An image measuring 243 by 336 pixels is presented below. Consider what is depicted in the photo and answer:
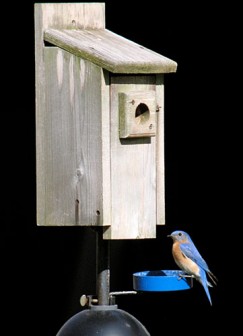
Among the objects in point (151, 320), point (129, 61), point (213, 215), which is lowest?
point (151, 320)

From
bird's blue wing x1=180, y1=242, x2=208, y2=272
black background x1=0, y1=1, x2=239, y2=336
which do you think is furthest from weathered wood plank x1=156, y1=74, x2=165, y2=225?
black background x1=0, y1=1, x2=239, y2=336

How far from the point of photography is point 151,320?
8.73m

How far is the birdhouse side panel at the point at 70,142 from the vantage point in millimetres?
5402

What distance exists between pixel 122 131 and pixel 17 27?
312 centimetres

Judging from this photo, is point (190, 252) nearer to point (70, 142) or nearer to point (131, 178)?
point (131, 178)

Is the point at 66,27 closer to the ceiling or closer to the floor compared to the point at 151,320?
closer to the ceiling

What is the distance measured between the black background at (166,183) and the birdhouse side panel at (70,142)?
9.56ft

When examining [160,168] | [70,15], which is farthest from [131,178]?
[70,15]

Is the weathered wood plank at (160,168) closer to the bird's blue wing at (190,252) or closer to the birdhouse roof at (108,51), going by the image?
the birdhouse roof at (108,51)

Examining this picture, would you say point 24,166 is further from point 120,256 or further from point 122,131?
point 122,131

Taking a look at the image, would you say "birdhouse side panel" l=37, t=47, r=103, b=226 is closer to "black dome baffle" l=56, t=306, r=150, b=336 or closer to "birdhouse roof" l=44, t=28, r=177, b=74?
"birdhouse roof" l=44, t=28, r=177, b=74

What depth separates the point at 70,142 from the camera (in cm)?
547

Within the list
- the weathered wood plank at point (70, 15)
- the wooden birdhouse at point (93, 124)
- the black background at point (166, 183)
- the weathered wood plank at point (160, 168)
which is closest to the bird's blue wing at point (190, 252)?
the weathered wood plank at point (160, 168)

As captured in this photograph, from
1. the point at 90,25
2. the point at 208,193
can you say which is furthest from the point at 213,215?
the point at 90,25
